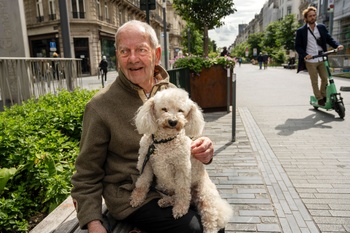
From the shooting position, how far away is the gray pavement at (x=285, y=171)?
9.84 feet

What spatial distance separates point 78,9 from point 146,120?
32.9 metres

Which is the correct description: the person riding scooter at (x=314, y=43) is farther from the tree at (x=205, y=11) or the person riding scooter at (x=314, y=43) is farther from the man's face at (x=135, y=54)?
the tree at (x=205, y=11)

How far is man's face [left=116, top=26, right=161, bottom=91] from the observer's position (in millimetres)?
2182

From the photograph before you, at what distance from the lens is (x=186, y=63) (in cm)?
798

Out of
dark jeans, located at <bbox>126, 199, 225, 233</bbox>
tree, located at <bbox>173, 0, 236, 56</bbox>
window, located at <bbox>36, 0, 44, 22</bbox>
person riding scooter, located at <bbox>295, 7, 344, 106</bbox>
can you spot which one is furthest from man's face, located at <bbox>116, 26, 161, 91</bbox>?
window, located at <bbox>36, 0, 44, 22</bbox>

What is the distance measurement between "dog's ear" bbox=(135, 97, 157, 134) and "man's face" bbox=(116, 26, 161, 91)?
1.34ft

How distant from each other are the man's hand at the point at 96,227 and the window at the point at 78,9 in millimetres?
32592

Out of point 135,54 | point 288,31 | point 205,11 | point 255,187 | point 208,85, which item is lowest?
point 255,187

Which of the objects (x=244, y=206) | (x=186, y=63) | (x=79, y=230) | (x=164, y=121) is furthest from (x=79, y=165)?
(x=186, y=63)

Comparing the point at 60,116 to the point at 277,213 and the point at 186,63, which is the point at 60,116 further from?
the point at 186,63

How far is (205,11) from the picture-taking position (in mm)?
14914

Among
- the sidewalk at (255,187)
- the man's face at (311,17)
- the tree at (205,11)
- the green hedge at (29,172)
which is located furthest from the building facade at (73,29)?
the green hedge at (29,172)

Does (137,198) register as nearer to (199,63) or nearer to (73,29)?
(199,63)

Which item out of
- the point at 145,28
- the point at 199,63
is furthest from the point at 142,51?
the point at 199,63
